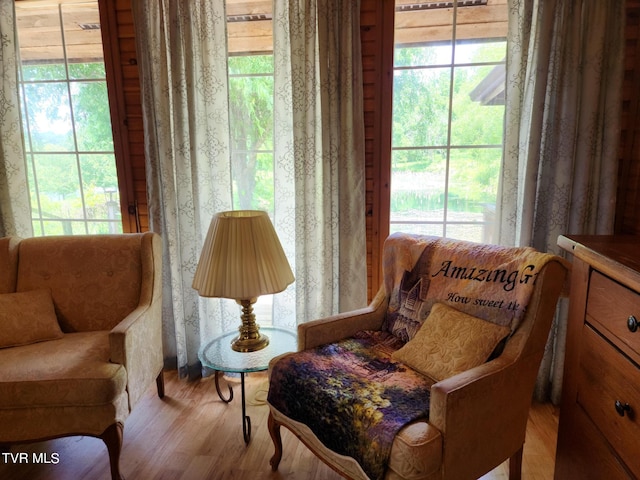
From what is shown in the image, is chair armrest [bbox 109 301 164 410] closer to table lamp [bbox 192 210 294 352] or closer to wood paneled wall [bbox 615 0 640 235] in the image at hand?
table lamp [bbox 192 210 294 352]

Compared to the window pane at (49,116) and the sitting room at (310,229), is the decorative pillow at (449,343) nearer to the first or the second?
the sitting room at (310,229)

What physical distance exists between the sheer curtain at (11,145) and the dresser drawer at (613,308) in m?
2.99

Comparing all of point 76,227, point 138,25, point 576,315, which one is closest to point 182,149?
point 138,25

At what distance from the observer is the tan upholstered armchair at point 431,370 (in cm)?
126

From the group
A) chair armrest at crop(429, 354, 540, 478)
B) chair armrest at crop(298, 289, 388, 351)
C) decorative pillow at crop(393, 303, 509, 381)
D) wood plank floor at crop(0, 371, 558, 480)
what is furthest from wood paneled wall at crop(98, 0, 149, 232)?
chair armrest at crop(429, 354, 540, 478)

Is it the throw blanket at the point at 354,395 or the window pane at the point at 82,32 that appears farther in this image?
the window pane at the point at 82,32

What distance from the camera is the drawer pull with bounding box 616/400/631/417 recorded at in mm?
1015

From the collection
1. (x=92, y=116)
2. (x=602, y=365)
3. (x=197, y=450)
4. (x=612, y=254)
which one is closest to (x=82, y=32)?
(x=92, y=116)

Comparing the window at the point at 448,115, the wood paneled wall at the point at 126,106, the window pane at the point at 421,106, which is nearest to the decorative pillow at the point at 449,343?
the window at the point at 448,115

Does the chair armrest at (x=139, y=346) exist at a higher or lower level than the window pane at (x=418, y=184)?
lower

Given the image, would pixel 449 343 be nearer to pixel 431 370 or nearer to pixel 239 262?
pixel 431 370

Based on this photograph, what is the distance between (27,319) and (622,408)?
2316mm

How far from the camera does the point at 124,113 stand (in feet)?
7.91

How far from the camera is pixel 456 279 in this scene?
1718mm
